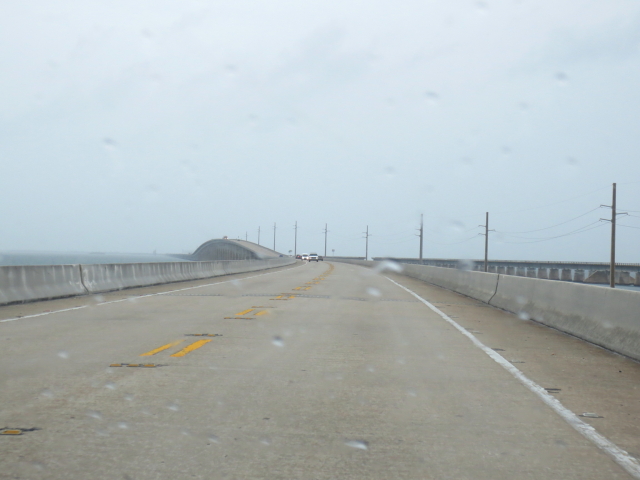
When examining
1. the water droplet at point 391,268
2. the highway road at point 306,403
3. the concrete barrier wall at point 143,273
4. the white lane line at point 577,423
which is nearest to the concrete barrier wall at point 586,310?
the highway road at point 306,403

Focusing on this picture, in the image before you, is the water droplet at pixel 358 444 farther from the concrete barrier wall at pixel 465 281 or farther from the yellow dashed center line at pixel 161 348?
the concrete barrier wall at pixel 465 281

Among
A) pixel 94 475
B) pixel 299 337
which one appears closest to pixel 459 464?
pixel 94 475

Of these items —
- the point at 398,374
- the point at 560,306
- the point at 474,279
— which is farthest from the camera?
the point at 474,279

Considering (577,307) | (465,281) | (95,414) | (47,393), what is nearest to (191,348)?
(47,393)

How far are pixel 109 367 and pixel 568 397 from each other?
5.04 m

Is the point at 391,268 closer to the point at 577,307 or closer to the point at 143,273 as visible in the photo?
the point at 143,273

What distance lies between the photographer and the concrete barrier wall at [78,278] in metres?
17.3

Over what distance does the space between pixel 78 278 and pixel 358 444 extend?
57.2 feet

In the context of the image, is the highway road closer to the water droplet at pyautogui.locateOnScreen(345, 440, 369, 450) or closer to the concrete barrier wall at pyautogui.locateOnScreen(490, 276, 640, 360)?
the water droplet at pyautogui.locateOnScreen(345, 440, 369, 450)

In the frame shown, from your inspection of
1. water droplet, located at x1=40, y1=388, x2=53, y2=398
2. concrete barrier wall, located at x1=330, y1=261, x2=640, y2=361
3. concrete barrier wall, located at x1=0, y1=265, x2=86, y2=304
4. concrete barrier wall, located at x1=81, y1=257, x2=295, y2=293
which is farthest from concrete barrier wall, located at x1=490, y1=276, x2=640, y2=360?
concrete barrier wall, located at x1=81, y1=257, x2=295, y2=293

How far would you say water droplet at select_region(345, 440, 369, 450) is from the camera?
16.8 ft

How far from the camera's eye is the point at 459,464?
475cm

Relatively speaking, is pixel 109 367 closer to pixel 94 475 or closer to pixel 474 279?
pixel 94 475

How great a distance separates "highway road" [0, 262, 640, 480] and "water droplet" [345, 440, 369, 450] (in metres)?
0.02
